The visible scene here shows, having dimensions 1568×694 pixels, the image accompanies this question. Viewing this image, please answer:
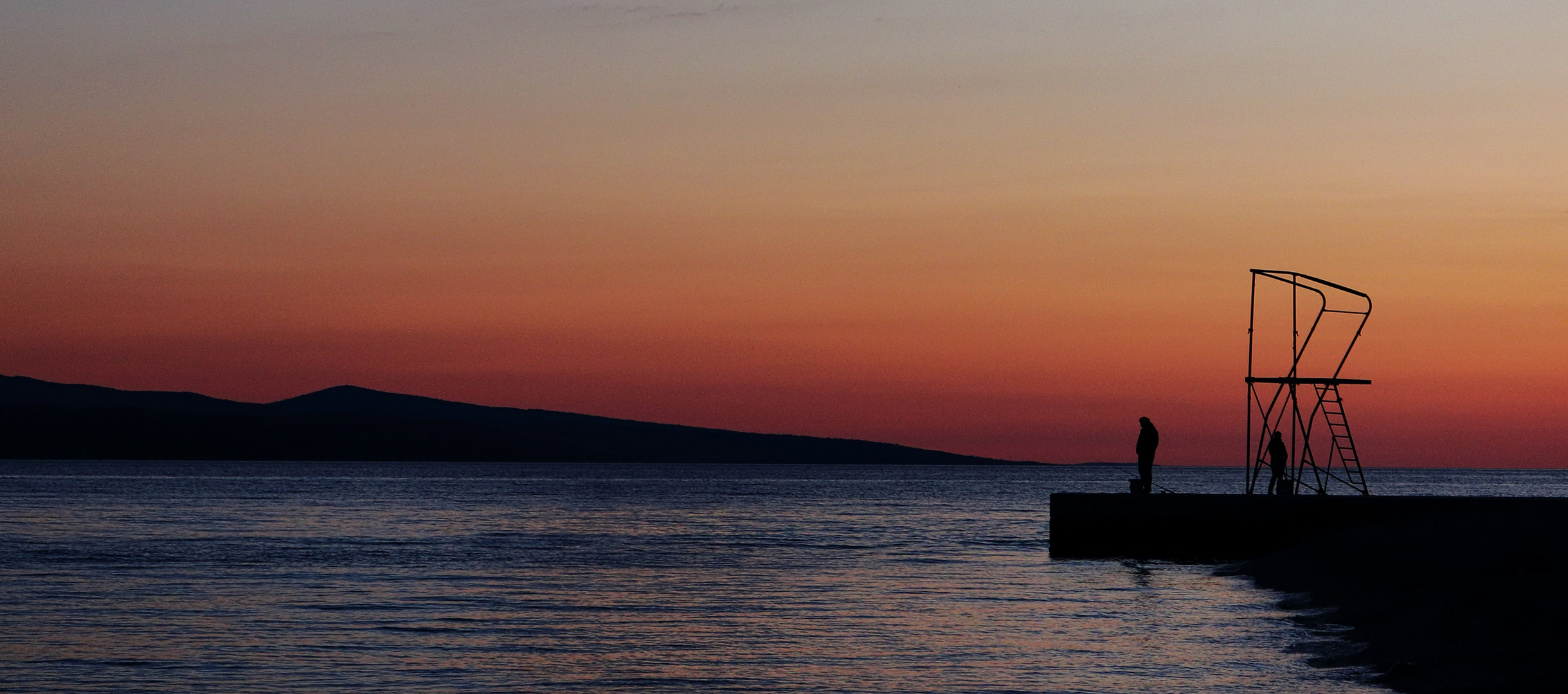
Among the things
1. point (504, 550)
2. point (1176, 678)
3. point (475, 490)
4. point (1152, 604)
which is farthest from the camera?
point (475, 490)

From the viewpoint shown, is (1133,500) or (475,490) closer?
(1133,500)

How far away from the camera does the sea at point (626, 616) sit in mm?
17734

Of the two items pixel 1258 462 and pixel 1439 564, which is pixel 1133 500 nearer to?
pixel 1258 462

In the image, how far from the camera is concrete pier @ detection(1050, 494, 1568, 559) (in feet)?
107

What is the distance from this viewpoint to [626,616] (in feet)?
82.4

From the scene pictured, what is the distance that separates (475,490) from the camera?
12138 centimetres

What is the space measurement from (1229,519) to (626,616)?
15069mm

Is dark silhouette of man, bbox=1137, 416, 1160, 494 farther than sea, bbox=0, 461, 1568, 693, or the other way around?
dark silhouette of man, bbox=1137, 416, 1160, 494

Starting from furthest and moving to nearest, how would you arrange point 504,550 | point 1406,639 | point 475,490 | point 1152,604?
point 475,490 → point 504,550 → point 1152,604 → point 1406,639

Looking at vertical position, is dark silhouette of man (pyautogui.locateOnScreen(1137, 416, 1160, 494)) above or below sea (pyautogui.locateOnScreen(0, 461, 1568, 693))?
above

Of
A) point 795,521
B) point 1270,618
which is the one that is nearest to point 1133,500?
point 1270,618

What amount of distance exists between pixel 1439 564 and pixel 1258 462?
32.0 feet

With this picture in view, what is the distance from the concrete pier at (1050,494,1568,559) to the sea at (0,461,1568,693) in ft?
2.18

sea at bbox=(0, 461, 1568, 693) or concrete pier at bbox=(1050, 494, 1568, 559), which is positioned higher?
concrete pier at bbox=(1050, 494, 1568, 559)
